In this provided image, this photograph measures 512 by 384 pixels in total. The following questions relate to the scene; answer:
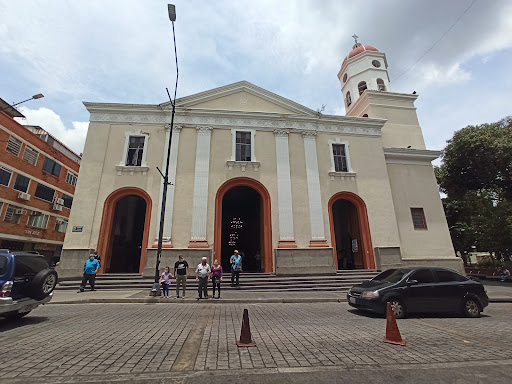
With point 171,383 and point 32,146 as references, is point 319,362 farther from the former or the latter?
point 32,146

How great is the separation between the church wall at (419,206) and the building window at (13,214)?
3112 cm

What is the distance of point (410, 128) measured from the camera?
21406mm

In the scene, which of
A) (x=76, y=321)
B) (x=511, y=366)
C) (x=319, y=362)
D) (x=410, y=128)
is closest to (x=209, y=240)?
(x=76, y=321)

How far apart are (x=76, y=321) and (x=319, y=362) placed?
6.26 m

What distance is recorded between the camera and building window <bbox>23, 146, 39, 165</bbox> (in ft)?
79.1

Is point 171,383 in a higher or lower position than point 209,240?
lower

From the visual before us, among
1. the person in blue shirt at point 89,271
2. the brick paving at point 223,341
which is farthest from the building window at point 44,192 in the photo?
the brick paving at point 223,341

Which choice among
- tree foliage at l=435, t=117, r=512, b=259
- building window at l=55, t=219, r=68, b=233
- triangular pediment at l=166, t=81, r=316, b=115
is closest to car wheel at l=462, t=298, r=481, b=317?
triangular pediment at l=166, t=81, r=316, b=115

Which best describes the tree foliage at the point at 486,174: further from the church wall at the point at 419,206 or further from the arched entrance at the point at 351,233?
the arched entrance at the point at 351,233

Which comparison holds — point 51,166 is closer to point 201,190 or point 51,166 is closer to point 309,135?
point 201,190

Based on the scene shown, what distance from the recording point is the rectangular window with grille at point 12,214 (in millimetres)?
22266

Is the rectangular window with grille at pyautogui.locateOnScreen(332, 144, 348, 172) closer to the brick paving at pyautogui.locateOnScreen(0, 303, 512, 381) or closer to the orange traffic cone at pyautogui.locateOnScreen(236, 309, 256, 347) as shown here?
the brick paving at pyautogui.locateOnScreen(0, 303, 512, 381)

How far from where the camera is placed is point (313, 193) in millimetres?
17438

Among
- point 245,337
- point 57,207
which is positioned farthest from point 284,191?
point 57,207
